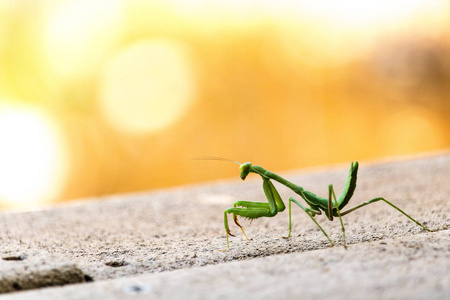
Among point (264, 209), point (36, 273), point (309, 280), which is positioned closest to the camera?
point (309, 280)

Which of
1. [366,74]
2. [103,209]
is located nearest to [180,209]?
[103,209]

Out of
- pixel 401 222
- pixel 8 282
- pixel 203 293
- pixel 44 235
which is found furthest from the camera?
pixel 44 235

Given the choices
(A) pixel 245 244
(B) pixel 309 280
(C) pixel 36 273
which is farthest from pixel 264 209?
(C) pixel 36 273

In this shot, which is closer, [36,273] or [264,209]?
[36,273]

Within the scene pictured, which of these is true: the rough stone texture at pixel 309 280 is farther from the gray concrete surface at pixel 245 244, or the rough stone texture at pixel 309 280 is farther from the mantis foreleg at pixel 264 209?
the mantis foreleg at pixel 264 209

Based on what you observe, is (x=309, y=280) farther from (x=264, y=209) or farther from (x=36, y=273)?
(x=36, y=273)

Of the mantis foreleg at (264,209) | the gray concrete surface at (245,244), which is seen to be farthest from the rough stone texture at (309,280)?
the mantis foreleg at (264,209)

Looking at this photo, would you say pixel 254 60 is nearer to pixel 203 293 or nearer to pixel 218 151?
pixel 218 151
